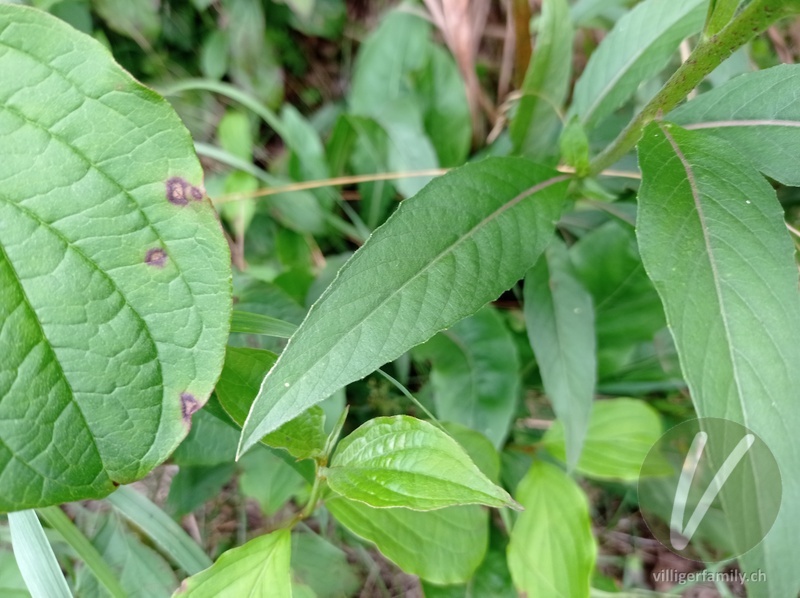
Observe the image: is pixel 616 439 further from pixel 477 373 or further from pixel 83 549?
pixel 83 549

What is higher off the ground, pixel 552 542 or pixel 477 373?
pixel 477 373

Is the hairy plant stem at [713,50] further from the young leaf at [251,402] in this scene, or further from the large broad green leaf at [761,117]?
the young leaf at [251,402]

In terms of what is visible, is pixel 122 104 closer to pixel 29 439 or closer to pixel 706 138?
pixel 29 439

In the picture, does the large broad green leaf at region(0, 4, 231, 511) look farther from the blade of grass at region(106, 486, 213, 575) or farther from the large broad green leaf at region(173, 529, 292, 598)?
the blade of grass at region(106, 486, 213, 575)

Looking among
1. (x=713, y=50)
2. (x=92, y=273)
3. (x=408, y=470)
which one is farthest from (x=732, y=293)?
(x=92, y=273)

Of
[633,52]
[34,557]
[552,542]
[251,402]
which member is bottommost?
[552,542]

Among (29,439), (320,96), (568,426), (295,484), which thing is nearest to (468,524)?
(568,426)

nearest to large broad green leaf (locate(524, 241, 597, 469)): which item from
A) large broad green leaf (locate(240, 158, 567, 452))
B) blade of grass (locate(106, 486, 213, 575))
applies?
large broad green leaf (locate(240, 158, 567, 452))
